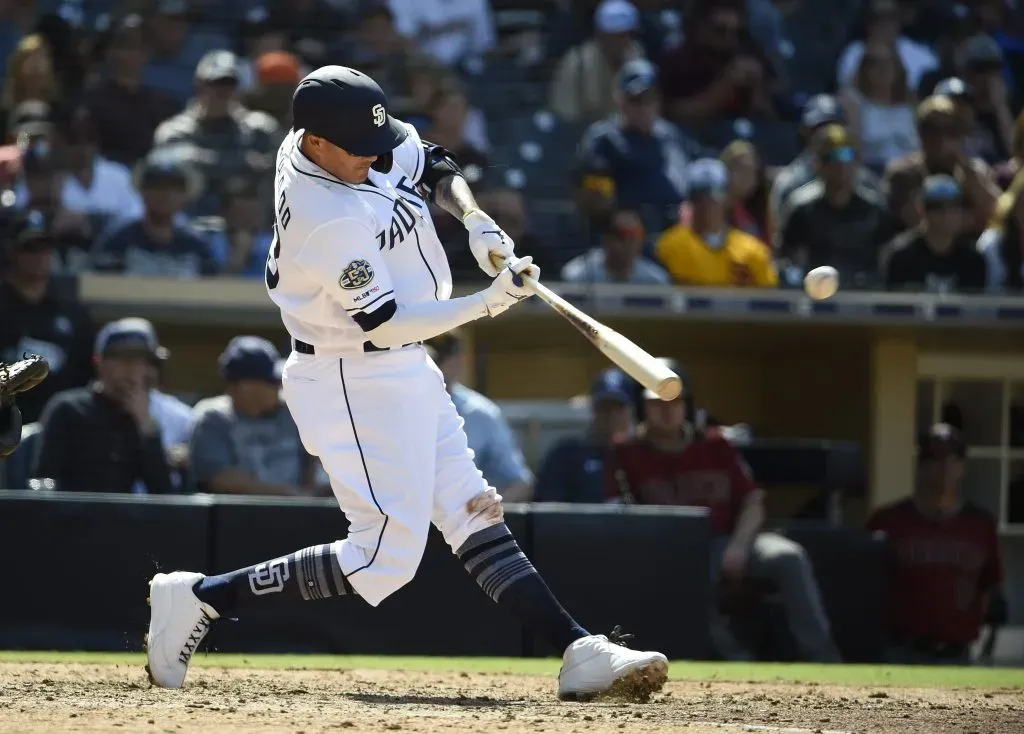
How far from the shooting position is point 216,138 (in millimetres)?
9211

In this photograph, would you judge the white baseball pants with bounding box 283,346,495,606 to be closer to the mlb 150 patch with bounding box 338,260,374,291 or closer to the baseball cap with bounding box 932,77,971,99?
Result: the mlb 150 patch with bounding box 338,260,374,291

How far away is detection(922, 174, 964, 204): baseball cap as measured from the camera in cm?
903

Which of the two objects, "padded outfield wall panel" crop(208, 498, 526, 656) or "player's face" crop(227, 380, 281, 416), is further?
"player's face" crop(227, 380, 281, 416)

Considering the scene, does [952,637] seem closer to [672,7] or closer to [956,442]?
[956,442]

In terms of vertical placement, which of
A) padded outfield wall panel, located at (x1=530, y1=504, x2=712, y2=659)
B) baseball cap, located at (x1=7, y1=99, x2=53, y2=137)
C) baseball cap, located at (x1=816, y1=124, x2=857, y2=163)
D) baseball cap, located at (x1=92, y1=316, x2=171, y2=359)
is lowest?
padded outfield wall panel, located at (x1=530, y1=504, x2=712, y2=659)

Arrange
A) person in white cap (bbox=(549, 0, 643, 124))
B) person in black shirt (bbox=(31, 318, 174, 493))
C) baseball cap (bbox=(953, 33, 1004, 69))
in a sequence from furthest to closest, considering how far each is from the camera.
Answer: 1. baseball cap (bbox=(953, 33, 1004, 69))
2. person in white cap (bbox=(549, 0, 643, 124))
3. person in black shirt (bbox=(31, 318, 174, 493))

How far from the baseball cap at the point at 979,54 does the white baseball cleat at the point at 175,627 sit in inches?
319

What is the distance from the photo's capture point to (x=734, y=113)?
35.2 feet

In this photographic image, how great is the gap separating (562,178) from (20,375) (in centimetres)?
541

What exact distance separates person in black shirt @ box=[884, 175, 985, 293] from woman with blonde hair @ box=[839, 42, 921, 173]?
1.60m

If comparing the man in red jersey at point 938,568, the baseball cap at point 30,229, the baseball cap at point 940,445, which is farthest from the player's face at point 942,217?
the baseball cap at point 30,229

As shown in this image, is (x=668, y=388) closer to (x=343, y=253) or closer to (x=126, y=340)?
(x=343, y=253)

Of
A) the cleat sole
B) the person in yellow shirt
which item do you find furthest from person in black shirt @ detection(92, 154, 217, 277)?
the cleat sole

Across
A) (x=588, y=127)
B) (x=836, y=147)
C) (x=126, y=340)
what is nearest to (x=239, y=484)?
(x=126, y=340)
